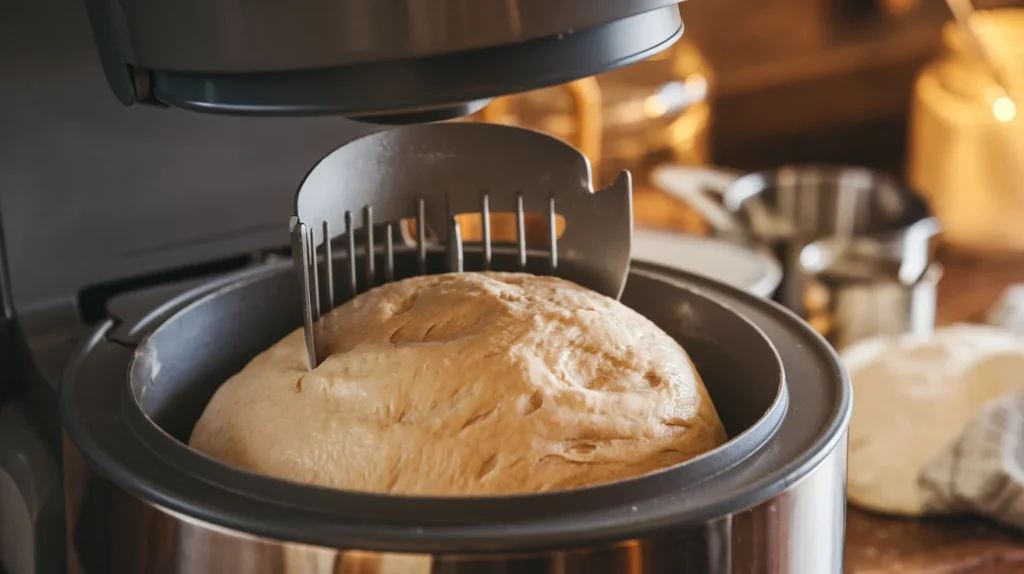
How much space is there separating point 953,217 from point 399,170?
1.20 meters

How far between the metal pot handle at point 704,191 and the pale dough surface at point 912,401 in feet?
0.91

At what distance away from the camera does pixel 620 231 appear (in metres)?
0.71

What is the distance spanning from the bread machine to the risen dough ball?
6 cm

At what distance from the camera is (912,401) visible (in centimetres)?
103

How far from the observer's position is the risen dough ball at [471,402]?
57 cm

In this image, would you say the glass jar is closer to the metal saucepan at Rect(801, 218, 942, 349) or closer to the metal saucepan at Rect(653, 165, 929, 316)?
the metal saucepan at Rect(653, 165, 929, 316)

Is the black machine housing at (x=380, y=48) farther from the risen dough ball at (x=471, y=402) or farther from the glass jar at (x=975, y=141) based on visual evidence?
the glass jar at (x=975, y=141)

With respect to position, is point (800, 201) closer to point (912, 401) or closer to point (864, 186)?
point (864, 186)

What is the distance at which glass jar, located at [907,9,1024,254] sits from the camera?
1559mm

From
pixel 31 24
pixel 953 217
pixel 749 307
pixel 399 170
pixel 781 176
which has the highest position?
pixel 31 24

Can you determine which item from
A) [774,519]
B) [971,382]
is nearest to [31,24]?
[774,519]

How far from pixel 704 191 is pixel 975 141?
0.46 m

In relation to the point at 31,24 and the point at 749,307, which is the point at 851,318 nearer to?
the point at 749,307

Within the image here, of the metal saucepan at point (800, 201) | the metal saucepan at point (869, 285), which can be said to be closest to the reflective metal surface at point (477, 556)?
the metal saucepan at point (869, 285)
